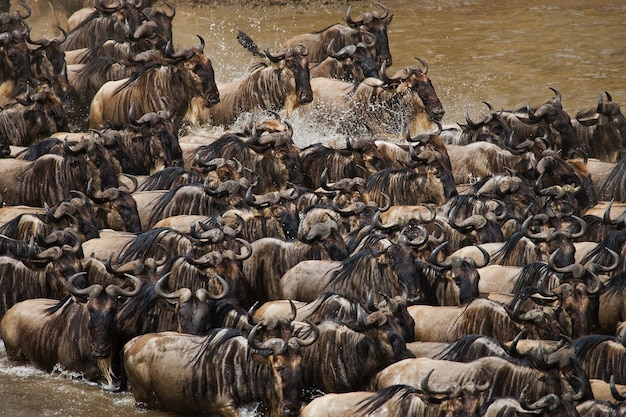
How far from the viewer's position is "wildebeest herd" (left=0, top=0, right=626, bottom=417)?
10305mm

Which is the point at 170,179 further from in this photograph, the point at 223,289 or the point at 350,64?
the point at 350,64

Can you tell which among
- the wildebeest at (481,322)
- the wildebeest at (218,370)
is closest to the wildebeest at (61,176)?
the wildebeest at (218,370)

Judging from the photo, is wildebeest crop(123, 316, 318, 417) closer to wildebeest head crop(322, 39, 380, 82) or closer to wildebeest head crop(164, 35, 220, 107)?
wildebeest head crop(164, 35, 220, 107)

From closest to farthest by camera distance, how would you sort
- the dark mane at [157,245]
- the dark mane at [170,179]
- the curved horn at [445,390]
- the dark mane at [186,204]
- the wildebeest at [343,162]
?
the curved horn at [445,390], the dark mane at [157,245], the dark mane at [186,204], the dark mane at [170,179], the wildebeest at [343,162]

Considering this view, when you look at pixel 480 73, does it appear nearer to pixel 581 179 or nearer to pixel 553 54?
pixel 553 54

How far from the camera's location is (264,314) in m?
11.3

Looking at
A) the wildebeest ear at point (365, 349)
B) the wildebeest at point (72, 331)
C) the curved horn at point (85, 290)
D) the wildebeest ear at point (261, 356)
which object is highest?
the curved horn at point (85, 290)

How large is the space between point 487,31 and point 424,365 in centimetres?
1551

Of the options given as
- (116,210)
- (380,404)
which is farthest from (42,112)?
(380,404)

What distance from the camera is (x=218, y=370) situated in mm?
10469

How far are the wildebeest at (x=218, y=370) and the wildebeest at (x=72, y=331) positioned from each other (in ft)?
1.46

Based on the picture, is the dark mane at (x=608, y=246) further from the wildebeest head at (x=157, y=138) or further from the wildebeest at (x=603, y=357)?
the wildebeest head at (x=157, y=138)

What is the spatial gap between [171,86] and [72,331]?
5872 mm

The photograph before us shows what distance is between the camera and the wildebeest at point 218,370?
10.0 m
